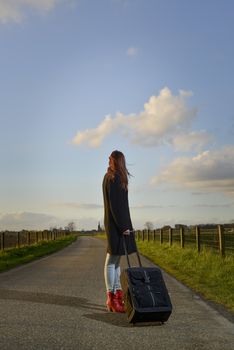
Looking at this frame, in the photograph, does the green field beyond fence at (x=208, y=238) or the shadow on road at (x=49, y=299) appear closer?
the shadow on road at (x=49, y=299)

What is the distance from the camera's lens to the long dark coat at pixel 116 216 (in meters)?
7.28

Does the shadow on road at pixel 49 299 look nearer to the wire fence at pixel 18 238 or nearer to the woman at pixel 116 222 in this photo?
the woman at pixel 116 222

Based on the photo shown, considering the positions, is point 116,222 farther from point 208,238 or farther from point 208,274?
point 208,238

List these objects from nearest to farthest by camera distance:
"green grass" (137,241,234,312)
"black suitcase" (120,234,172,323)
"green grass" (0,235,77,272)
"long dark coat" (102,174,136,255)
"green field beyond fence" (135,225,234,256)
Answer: "black suitcase" (120,234,172,323) < "long dark coat" (102,174,136,255) < "green grass" (137,241,234,312) < "green field beyond fence" (135,225,234,256) < "green grass" (0,235,77,272)

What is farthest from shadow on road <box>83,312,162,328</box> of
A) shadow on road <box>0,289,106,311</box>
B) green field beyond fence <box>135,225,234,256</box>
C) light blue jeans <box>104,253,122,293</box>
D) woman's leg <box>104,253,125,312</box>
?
green field beyond fence <box>135,225,234,256</box>

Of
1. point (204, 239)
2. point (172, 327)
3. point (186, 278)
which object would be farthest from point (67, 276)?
point (204, 239)

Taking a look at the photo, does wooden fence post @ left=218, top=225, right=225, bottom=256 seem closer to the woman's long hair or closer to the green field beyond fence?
the green field beyond fence

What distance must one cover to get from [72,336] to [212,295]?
4257 mm

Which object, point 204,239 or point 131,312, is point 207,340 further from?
point 204,239

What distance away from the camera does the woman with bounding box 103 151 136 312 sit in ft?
23.9

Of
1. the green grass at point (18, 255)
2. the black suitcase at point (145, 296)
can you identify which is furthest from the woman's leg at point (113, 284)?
the green grass at point (18, 255)

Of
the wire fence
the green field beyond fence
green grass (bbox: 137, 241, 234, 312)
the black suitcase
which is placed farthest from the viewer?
the wire fence

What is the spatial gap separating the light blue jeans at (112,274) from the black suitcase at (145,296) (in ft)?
2.35

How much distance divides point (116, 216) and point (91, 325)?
1517 mm
